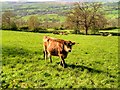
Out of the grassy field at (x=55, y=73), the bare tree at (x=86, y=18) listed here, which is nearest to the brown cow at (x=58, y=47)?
the grassy field at (x=55, y=73)

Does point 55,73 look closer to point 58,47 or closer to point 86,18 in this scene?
point 58,47

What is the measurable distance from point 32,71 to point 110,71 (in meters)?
4.06

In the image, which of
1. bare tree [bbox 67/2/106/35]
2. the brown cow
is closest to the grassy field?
the brown cow

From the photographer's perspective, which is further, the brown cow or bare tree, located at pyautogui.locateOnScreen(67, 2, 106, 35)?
bare tree, located at pyautogui.locateOnScreen(67, 2, 106, 35)

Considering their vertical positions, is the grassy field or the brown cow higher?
the brown cow

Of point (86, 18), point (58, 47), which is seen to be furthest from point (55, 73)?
point (86, 18)

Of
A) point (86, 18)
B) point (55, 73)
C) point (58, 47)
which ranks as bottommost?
point (55, 73)

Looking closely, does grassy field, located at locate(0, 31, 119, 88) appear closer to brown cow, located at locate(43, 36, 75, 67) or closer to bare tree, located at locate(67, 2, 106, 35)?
brown cow, located at locate(43, 36, 75, 67)

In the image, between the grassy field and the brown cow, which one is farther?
the brown cow

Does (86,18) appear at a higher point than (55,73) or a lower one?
higher

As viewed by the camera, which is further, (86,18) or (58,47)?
(86,18)

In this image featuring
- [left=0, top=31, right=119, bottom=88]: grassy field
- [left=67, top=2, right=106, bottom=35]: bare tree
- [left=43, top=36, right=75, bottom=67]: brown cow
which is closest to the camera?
[left=0, top=31, right=119, bottom=88]: grassy field

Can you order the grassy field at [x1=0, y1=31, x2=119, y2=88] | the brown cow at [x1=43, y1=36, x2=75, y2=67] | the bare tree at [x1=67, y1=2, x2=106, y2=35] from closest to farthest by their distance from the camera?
the grassy field at [x1=0, y1=31, x2=119, y2=88] → the brown cow at [x1=43, y1=36, x2=75, y2=67] → the bare tree at [x1=67, y1=2, x2=106, y2=35]

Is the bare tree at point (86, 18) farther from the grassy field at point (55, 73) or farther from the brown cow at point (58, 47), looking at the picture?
the brown cow at point (58, 47)
